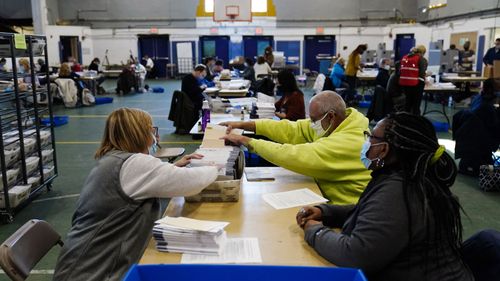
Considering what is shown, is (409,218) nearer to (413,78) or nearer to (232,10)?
(413,78)

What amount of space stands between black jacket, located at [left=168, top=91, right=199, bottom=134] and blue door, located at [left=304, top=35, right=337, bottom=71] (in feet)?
47.4

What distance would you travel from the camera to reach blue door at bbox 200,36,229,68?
21.8 meters

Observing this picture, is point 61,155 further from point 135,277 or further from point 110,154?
point 135,277

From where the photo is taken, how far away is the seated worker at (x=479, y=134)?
215 inches

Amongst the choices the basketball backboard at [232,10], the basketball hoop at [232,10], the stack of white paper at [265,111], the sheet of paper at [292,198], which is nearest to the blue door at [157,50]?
the basketball backboard at [232,10]

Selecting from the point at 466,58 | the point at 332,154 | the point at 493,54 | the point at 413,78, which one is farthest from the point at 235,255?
the point at 466,58

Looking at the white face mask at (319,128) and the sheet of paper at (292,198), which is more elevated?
the white face mask at (319,128)

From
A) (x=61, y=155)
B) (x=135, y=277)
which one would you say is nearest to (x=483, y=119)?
(x=135, y=277)

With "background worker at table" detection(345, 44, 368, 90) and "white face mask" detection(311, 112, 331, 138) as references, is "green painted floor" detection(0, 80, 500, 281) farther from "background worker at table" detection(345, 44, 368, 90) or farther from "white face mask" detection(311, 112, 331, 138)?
"background worker at table" detection(345, 44, 368, 90)

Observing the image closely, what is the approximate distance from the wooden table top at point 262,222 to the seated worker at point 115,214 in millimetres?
192

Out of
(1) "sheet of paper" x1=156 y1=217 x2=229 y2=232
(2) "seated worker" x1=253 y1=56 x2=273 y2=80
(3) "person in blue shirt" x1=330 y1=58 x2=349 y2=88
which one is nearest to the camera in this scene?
(1) "sheet of paper" x1=156 y1=217 x2=229 y2=232

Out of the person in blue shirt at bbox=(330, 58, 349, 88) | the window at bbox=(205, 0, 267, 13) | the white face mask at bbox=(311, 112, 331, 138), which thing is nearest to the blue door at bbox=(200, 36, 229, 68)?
the window at bbox=(205, 0, 267, 13)

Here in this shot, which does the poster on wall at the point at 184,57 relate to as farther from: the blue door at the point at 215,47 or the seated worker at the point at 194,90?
the seated worker at the point at 194,90

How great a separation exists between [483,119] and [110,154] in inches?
A: 193
